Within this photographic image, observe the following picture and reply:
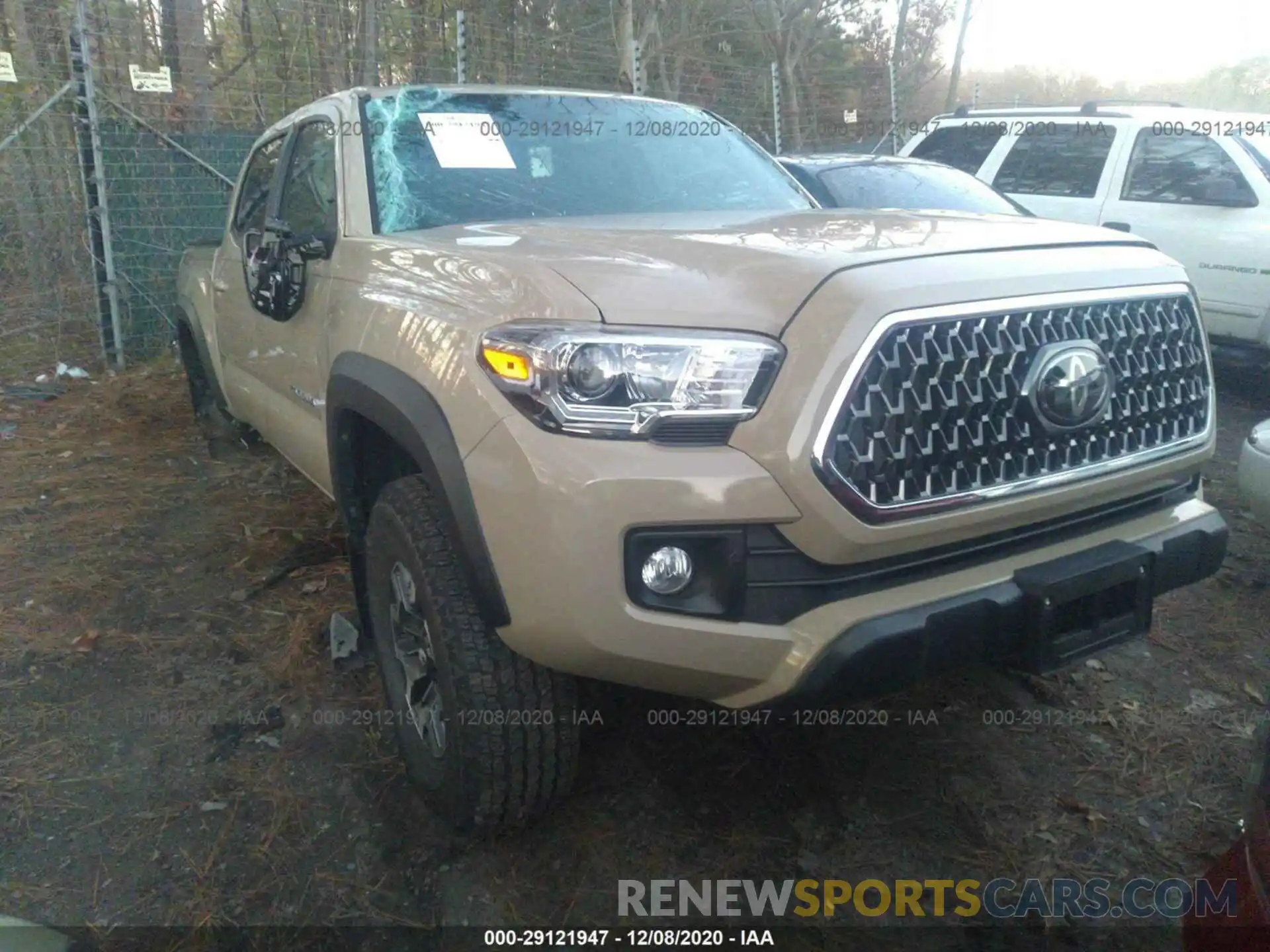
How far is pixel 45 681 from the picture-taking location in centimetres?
330

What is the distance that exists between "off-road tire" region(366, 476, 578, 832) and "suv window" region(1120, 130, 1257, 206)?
20.2ft

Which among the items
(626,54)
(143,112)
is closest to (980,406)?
(143,112)

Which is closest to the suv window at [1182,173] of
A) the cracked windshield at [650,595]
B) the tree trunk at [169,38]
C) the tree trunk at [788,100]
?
the cracked windshield at [650,595]

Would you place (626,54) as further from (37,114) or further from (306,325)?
(306,325)

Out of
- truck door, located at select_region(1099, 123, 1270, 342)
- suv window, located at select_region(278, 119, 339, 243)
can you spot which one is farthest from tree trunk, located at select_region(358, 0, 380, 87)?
truck door, located at select_region(1099, 123, 1270, 342)

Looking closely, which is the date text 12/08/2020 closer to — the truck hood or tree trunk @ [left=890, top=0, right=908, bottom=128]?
the truck hood

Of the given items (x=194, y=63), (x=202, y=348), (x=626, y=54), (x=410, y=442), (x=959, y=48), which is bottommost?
(x=202, y=348)

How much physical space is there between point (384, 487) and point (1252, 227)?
6140 mm

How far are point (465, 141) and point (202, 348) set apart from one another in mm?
2430

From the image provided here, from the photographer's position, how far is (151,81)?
7395 millimetres

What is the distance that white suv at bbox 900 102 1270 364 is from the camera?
6359 mm

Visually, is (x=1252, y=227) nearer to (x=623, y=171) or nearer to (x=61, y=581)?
(x=623, y=171)

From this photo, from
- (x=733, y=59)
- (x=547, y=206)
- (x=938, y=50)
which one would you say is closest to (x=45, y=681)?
(x=547, y=206)

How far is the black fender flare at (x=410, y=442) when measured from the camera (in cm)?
204
